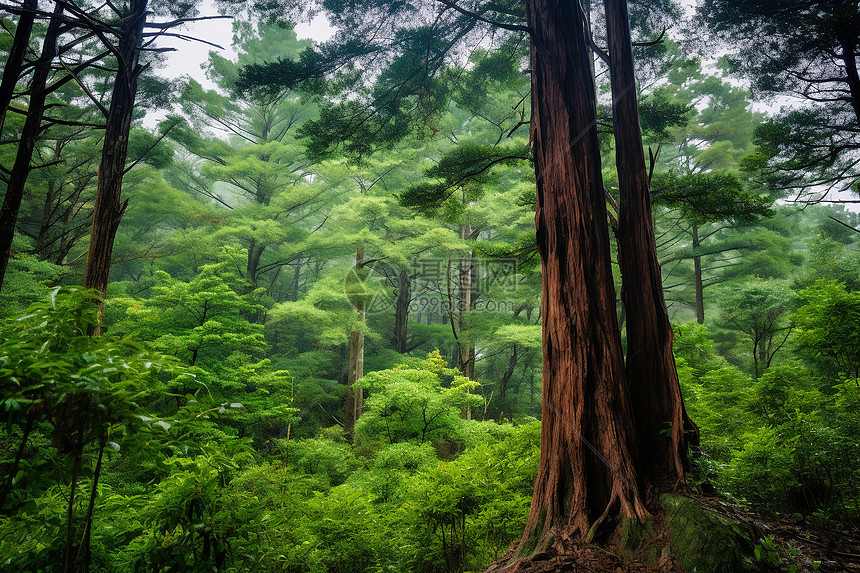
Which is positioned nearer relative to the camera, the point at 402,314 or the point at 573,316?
the point at 573,316

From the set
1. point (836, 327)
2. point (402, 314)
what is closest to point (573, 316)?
point (836, 327)

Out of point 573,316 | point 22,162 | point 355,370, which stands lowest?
point 355,370

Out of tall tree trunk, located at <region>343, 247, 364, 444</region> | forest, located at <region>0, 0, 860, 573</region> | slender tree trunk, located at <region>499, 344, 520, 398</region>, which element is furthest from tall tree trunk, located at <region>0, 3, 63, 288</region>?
slender tree trunk, located at <region>499, 344, 520, 398</region>

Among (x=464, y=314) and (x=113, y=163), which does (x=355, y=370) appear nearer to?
(x=464, y=314)

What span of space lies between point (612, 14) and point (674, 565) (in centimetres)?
406

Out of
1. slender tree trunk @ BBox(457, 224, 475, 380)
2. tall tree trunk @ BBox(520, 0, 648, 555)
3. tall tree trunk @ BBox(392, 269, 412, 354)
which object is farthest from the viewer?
tall tree trunk @ BBox(392, 269, 412, 354)

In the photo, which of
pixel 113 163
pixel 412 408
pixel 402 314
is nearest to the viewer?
pixel 113 163

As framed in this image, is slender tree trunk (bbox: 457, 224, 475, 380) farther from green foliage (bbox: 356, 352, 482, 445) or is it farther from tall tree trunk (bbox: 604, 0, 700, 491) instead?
tall tree trunk (bbox: 604, 0, 700, 491)

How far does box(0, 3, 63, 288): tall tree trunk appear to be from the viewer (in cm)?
207

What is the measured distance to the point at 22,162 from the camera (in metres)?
2.19

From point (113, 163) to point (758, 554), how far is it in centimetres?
568

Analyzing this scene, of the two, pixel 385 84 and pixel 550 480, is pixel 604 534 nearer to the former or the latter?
pixel 550 480

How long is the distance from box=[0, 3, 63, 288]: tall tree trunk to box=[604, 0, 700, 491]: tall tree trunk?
3807 millimetres

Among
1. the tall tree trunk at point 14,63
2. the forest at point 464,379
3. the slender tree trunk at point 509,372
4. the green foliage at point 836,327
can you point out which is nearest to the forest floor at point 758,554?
the forest at point 464,379
